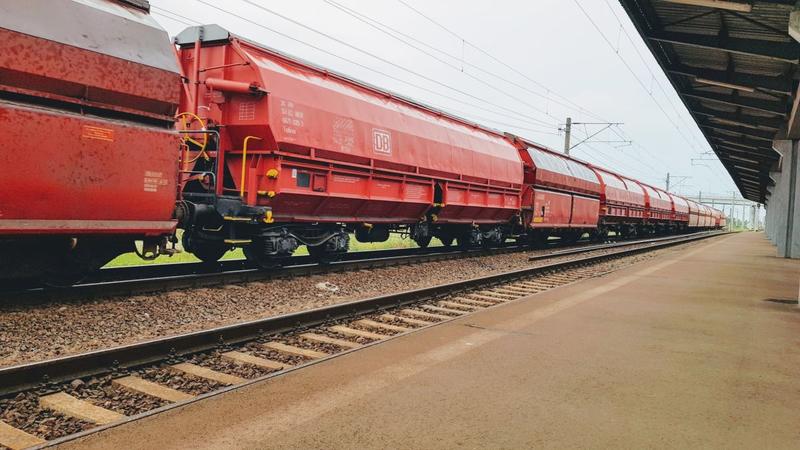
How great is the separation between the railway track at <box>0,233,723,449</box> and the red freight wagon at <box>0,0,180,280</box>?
208cm

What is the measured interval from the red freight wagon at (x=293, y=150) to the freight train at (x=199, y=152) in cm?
3

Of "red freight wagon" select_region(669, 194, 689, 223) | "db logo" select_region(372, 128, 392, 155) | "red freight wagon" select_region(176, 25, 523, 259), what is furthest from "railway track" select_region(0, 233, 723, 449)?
"red freight wagon" select_region(669, 194, 689, 223)

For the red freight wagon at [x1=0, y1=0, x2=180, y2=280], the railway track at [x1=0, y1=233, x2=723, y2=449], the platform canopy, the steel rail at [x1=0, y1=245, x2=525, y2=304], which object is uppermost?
the platform canopy

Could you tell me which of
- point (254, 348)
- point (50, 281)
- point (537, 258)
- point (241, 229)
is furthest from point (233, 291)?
point (537, 258)

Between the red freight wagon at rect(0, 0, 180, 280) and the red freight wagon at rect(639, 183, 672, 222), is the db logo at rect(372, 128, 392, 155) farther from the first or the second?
the red freight wagon at rect(639, 183, 672, 222)

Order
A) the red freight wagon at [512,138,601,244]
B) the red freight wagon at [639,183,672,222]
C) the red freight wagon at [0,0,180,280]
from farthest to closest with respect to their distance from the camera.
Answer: the red freight wagon at [639,183,672,222] < the red freight wagon at [512,138,601,244] < the red freight wagon at [0,0,180,280]

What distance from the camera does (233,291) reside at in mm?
8133

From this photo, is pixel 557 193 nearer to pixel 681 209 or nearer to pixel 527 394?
pixel 527 394

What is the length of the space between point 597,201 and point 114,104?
882 inches

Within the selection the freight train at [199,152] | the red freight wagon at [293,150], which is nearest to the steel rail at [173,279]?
the freight train at [199,152]

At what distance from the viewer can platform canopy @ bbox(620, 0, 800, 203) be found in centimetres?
1130

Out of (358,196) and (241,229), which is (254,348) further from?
(358,196)

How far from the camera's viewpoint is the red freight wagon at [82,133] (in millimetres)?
5332

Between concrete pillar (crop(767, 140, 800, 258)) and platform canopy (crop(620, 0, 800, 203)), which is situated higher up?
platform canopy (crop(620, 0, 800, 203))
